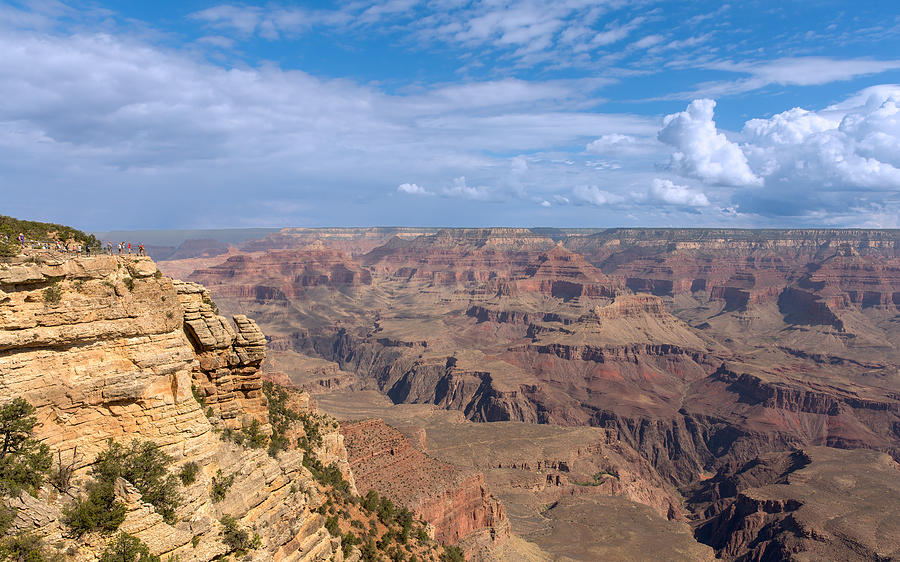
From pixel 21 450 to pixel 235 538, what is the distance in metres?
6.34

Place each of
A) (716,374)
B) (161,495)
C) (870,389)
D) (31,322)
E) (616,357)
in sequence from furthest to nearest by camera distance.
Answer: (616,357) → (716,374) → (870,389) → (161,495) → (31,322)

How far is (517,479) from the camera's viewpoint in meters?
95.5

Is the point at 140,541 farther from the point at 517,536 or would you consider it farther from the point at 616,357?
the point at 616,357

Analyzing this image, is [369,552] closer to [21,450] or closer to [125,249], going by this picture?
[125,249]

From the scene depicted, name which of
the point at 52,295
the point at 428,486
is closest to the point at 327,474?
the point at 52,295

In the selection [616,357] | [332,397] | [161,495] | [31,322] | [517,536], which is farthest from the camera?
[616,357]

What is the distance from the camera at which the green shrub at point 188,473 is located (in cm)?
1659

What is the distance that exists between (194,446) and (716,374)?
187875 mm

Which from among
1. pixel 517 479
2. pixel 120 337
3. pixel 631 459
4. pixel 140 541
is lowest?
pixel 631 459

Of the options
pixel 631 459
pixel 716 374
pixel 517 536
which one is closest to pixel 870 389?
pixel 716 374

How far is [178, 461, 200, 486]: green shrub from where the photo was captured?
16.6 m

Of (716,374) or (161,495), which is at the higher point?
(161,495)

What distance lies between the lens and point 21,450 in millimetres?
14367

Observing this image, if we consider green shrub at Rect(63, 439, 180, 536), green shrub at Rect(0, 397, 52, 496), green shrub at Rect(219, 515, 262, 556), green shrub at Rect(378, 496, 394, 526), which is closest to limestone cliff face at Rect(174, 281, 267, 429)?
green shrub at Rect(219, 515, 262, 556)
